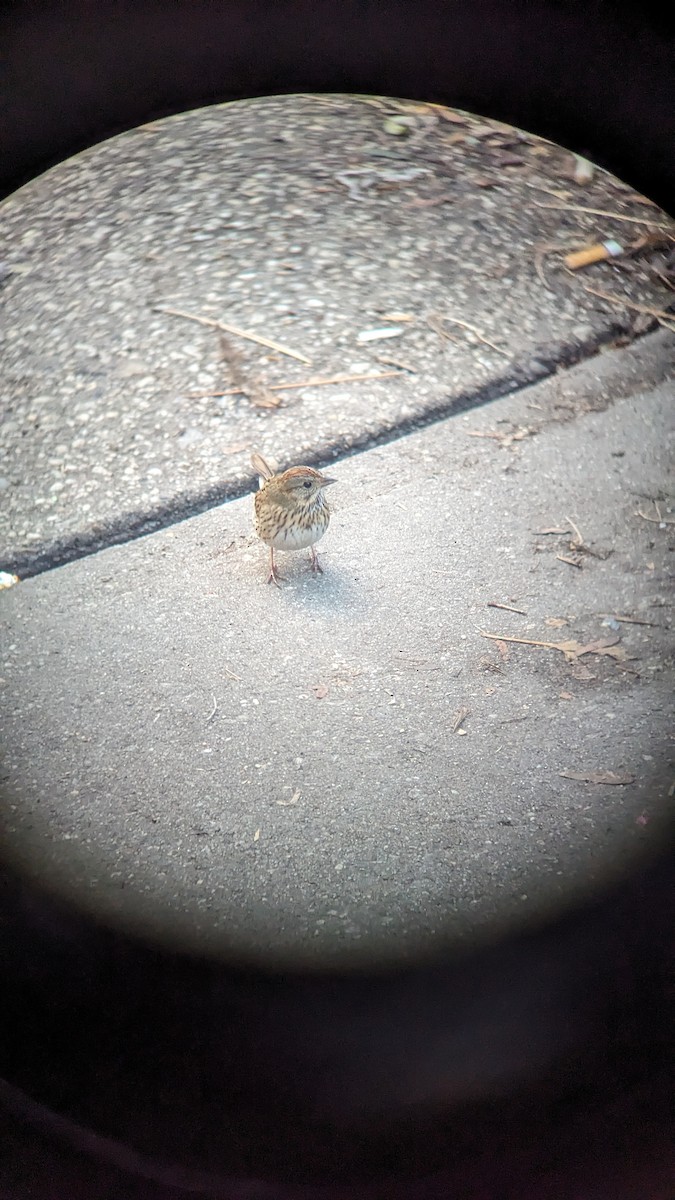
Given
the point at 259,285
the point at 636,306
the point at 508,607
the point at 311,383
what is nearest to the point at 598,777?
the point at 508,607

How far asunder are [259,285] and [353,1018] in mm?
657

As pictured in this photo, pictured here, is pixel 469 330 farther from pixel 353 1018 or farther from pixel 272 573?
pixel 353 1018

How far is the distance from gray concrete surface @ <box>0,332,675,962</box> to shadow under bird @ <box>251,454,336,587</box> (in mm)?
39

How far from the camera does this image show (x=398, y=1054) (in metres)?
0.47

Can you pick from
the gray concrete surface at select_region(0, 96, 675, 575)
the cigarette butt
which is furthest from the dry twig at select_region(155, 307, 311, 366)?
the cigarette butt

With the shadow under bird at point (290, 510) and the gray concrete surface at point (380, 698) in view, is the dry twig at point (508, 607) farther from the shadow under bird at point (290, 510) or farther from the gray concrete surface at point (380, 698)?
the shadow under bird at point (290, 510)

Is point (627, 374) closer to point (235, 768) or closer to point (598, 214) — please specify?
point (598, 214)

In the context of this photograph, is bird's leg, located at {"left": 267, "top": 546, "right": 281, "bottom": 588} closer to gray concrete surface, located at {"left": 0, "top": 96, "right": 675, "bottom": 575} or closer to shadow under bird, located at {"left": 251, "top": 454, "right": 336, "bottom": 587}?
shadow under bird, located at {"left": 251, "top": 454, "right": 336, "bottom": 587}

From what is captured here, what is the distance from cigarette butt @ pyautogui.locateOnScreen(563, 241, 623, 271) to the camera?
2.30 feet

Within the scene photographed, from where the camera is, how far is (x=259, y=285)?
867 mm

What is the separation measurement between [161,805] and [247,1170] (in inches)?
14.1

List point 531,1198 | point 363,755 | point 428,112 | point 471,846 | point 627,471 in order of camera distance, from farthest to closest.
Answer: point 627,471
point 363,755
point 471,846
point 428,112
point 531,1198

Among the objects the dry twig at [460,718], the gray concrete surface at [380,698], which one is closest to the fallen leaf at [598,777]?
the gray concrete surface at [380,698]

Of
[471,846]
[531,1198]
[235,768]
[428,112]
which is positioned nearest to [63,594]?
[235,768]
